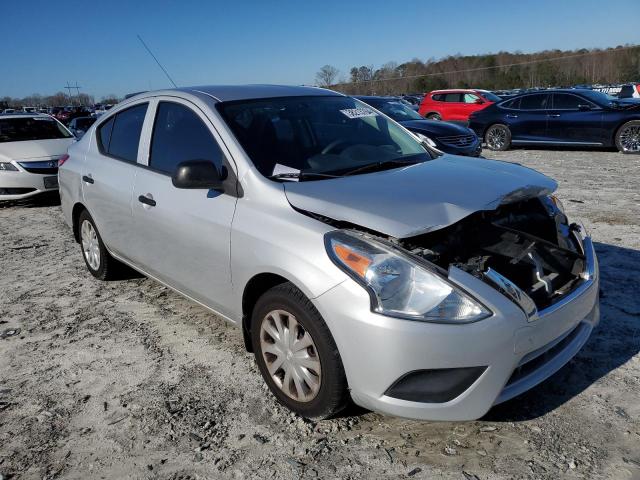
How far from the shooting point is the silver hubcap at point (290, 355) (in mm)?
2641

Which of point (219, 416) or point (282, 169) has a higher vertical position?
point (282, 169)

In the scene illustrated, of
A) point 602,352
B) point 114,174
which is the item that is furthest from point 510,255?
point 114,174

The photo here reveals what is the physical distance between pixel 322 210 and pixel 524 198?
44.8 inches

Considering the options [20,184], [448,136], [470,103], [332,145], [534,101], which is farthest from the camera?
[470,103]

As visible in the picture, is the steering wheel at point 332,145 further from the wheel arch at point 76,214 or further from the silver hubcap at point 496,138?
the silver hubcap at point 496,138

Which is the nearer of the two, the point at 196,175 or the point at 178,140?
the point at 196,175

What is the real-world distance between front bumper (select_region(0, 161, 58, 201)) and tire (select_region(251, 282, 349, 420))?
23.7ft

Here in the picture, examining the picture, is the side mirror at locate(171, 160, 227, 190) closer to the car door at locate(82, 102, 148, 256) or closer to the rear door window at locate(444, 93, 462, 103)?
the car door at locate(82, 102, 148, 256)

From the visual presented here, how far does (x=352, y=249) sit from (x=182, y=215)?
135cm

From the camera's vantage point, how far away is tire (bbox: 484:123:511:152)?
13.7 meters

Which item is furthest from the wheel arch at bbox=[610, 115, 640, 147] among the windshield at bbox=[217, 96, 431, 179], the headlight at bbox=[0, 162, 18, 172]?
the headlight at bbox=[0, 162, 18, 172]

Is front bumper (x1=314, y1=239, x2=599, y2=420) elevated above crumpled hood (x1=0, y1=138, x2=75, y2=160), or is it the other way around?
crumpled hood (x1=0, y1=138, x2=75, y2=160)

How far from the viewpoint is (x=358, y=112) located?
4.00 m

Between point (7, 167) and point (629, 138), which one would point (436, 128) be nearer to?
point (629, 138)
